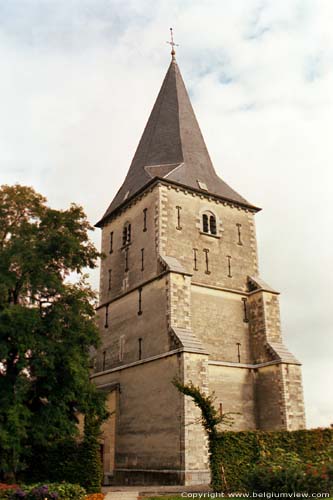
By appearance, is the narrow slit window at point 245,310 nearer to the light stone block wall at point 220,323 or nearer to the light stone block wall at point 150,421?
the light stone block wall at point 220,323

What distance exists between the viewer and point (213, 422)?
1647 centimetres

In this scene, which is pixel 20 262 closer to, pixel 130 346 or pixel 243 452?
pixel 130 346

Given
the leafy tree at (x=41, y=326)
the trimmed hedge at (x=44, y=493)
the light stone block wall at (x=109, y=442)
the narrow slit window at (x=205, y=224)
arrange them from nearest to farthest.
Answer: the trimmed hedge at (x=44, y=493)
the leafy tree at (x=41, y=326)
the light stone block wall at (x=109, y=442)
the narrow slit window at (x=205, y=224)

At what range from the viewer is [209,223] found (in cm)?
2795

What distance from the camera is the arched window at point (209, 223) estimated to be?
2766 cm

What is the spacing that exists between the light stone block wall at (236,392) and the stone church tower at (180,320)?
0.05 meters

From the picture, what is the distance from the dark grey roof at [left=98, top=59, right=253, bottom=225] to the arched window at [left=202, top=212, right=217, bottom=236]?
146 cm

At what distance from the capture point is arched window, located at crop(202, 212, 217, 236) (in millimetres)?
27659

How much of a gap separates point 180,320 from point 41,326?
22.4ft

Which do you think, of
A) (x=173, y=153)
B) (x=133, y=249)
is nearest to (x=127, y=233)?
(x=133, y=249)

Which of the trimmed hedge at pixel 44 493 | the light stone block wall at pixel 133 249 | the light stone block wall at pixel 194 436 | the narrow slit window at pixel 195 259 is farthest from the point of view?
the light stone block wall at pixel 133 249

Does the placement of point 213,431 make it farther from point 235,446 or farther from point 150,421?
point 150,421

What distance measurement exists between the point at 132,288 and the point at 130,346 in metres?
3.12

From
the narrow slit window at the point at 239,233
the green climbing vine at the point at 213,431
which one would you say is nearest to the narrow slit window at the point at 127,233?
the narrow slit window at the point at 239,233
